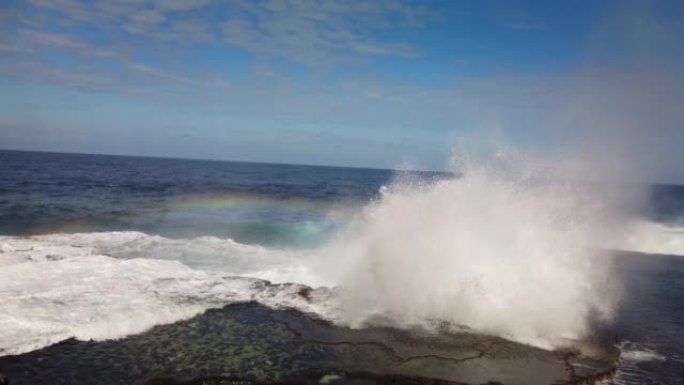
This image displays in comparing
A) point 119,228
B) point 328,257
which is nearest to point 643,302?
point 328,257

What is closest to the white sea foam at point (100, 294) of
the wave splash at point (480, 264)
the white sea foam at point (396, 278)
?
the white sea foam at point (396, 278)

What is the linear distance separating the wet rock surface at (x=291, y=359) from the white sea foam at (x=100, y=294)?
0.65 meters

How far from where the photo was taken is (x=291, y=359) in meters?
9.45

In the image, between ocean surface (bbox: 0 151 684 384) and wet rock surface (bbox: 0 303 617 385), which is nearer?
wet rock surface (bbox: 0 303 617 385)

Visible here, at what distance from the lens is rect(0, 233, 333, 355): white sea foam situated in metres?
10.4

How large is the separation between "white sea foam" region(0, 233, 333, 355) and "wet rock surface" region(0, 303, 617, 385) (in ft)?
2.12

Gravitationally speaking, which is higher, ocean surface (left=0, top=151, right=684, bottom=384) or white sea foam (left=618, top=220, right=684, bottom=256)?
white sea foam (left=618, top=220, right=684, bottom=256)

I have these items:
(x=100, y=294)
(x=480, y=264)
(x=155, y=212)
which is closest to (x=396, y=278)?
(x=480, y=264)

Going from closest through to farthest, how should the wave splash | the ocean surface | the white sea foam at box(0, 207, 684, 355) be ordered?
the ocean surface
the white sea foam at box(0, 207, 684, 355)
the wave splash

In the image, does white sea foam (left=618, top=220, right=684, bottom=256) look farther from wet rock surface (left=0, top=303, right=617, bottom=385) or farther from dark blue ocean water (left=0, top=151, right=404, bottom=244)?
wet rock surface (left=0, top=303, right=617, bottom=385)

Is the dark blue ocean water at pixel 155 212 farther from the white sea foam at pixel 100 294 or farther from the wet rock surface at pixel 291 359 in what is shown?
the wet rock surface at pixel 291 359

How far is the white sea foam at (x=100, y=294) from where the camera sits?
34.2 feet

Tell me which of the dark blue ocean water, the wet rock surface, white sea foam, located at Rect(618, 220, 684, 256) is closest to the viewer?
the wet rock surface

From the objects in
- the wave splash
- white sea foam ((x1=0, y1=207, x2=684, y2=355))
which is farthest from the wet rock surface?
the wave splash
